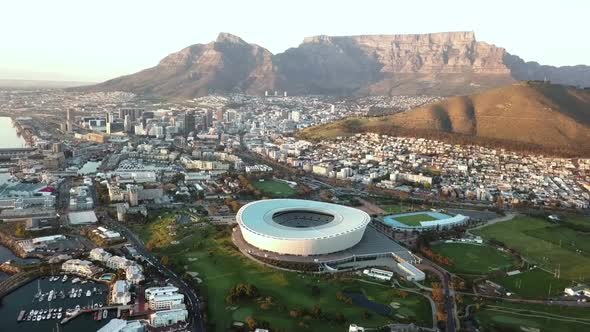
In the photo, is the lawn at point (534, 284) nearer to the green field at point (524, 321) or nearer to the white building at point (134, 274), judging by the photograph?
the green field at point (524, 321)

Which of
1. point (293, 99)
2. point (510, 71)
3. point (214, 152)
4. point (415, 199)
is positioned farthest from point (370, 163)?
point (510, 71)

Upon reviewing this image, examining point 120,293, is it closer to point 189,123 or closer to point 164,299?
point 164,299

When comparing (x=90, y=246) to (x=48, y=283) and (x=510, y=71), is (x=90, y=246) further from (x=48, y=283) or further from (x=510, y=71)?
(x=510, y=71)

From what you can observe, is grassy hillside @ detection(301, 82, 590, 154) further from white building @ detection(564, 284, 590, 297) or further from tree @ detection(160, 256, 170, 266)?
tree @ detection(160, 256, 170, 266)

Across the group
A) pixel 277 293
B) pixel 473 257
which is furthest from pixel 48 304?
pixel 473 257

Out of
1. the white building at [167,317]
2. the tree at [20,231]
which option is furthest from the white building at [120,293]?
the tree at [20,231]

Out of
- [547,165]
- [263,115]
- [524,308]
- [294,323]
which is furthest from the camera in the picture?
[263,115]
